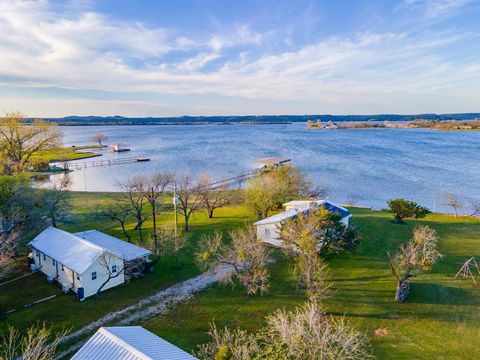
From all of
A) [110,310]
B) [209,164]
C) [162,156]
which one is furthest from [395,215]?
[162,156]

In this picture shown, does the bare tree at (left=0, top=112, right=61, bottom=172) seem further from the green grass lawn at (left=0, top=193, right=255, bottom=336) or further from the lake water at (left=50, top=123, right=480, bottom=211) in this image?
the green grass lawn at (left=0, top=193, right=255, bottom=336)

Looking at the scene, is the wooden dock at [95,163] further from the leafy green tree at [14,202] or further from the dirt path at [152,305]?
the dirt path at [152,305]

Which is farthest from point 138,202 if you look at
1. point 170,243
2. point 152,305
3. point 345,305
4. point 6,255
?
point 345,305

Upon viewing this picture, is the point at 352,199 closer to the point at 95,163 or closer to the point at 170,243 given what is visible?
the point at 170,243

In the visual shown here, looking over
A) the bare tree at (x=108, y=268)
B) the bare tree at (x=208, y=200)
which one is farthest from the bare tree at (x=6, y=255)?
Result: the bare tree at (x=208, y=200)

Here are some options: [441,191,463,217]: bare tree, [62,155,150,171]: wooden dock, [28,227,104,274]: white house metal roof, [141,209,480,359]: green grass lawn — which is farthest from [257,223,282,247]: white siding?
[62,155,150,171]: wooden dock
